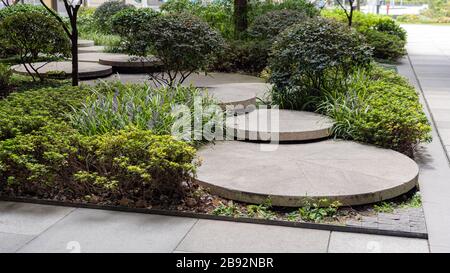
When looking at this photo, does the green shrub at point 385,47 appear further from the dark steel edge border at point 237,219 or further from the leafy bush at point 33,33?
the dark steel edge border at point 237,219

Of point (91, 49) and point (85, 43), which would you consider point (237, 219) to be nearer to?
point (91, 49)

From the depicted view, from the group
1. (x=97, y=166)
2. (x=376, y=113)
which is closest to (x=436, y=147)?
(x=376, y=113)

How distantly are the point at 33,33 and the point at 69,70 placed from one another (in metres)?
1.68

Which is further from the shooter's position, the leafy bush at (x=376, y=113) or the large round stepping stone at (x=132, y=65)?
the large round stepping stone at (x=132, y=65)

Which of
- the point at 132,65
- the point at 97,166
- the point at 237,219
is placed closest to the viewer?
the point at 237,219

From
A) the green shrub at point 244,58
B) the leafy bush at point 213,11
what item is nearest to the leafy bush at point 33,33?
the green shrub at point 244,58

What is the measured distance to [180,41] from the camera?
8062mm

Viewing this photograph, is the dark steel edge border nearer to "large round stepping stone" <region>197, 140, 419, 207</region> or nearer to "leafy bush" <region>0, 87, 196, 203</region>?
"leafy bush" <region>0, 87, 196, 203</region>

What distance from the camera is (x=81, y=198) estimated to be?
4766 mm

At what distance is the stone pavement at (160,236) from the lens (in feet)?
12.6

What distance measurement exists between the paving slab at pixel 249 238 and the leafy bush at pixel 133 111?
161 cm

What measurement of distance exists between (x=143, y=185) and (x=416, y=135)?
3094mm

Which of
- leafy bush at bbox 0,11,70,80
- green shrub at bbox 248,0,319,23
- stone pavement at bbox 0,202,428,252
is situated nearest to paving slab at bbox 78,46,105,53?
green shrub at bbox 248,0,319,23
